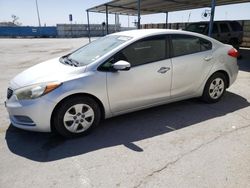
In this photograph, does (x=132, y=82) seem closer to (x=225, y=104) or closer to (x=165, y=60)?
(x=165, y=60)

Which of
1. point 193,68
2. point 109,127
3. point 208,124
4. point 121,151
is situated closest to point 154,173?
point 121,151

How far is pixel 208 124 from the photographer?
163 inches

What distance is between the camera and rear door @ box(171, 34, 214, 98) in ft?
14.5

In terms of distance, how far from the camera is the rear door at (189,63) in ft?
14.5

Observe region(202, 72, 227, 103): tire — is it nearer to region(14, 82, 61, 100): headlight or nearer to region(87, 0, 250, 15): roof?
region(14, 82, 61, 100): headlight

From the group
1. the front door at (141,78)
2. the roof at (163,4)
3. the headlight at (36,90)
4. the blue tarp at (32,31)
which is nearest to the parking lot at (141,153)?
the front door at (141,78)

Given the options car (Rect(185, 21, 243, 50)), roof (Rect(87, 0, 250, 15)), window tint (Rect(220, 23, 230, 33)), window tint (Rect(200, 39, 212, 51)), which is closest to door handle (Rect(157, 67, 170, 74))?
window tint (Rect(200, 39, 212, 51))

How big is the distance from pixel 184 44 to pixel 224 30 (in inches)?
390

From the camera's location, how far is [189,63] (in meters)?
4.54

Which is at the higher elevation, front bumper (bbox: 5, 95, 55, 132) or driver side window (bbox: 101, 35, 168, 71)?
driver side window (bbox: 101, 35, 168, 71)

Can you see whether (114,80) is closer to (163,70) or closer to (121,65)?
(121,65)

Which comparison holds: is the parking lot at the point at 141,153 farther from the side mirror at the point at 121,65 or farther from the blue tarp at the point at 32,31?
the blue tarp at the point at 32,31

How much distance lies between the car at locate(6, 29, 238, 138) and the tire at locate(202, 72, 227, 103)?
0.02m

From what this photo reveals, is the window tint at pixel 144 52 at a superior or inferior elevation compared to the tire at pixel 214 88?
superior
